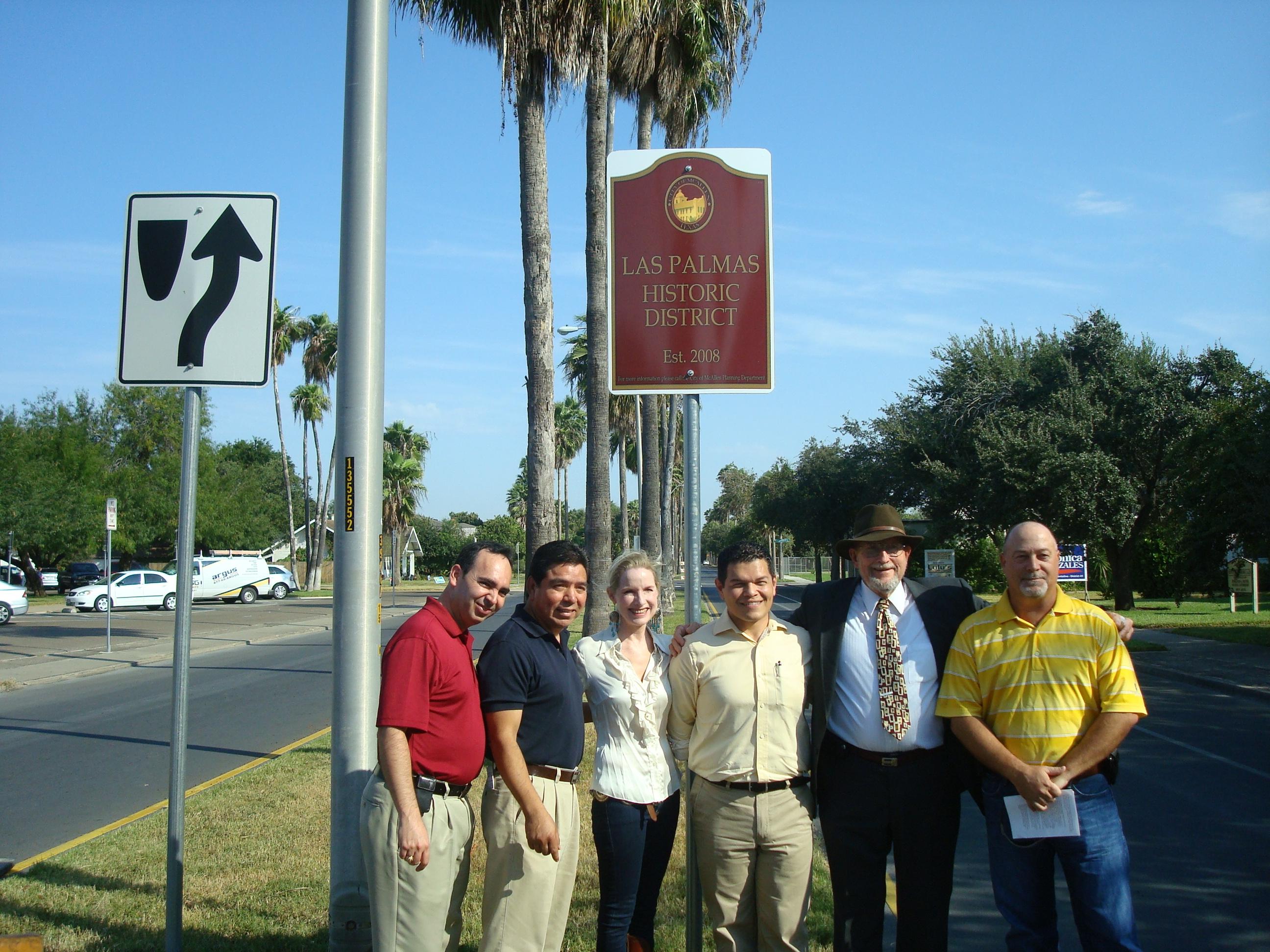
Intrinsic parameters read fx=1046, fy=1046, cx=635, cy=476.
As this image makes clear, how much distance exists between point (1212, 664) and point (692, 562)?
1718cm

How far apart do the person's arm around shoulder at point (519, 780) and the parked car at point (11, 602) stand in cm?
2999

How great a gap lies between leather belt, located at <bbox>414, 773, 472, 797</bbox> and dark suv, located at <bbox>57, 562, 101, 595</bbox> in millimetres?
49941

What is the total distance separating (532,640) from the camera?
3.77 m

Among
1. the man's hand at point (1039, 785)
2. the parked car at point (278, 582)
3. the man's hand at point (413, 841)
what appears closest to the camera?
the man's hand at point (413, 841)

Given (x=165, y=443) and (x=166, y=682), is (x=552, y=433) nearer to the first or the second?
(x=166, y=682)

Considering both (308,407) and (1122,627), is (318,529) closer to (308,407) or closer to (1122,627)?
(308,407)

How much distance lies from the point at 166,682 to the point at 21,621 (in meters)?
16.8

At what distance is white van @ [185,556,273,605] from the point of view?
4169cm

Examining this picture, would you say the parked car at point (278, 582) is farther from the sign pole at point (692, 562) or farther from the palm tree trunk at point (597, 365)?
the sign pole at point (692, 562)

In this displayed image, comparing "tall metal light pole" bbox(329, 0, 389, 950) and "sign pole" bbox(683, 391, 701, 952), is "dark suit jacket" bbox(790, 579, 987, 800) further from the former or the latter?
"tall metal light pole" bbox(329, 0, 389, 950)

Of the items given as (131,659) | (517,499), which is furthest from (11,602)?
(517,499)

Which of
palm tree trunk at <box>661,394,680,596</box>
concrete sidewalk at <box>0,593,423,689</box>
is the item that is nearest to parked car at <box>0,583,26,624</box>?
concrete sidewalk at <box>0,593,423,689</box>

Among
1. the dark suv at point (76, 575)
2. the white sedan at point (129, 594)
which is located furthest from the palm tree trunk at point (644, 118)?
the dark suv at point (76, 575)

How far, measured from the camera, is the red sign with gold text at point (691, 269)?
430 centimetres
